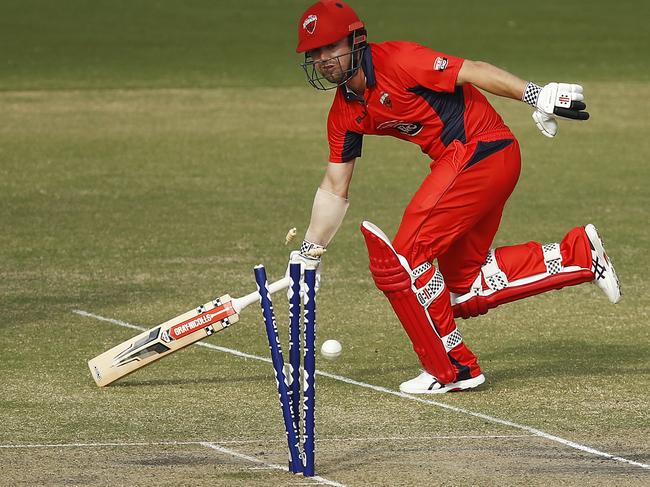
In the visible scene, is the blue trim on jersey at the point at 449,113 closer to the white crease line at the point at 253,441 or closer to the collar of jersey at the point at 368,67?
the collar of jersey at the point at 368,67

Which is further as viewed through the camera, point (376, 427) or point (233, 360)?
point (233, 360)

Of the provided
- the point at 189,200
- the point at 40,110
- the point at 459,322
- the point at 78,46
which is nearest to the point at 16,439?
the point at 459,322

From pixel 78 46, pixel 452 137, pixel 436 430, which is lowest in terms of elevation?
pixel 436 430

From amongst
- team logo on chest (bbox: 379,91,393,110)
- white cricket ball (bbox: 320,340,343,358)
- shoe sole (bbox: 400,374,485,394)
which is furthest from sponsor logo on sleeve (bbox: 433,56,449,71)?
white cricket ball (bbox: 320,340,343,358)

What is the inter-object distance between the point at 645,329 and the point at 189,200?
6087mm

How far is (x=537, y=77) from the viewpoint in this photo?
22281 mm

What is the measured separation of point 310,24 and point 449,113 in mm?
819

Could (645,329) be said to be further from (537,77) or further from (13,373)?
(537,77)

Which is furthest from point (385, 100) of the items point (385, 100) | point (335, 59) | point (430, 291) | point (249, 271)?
point (249, 271)

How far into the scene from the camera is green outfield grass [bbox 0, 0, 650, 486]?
20.7ft

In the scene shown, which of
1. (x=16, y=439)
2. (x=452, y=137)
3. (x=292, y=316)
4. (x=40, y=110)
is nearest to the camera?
(x=292, y=316)

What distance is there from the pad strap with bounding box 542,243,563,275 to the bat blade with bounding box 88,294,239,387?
158cm

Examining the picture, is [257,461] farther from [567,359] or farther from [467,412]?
[567,359]

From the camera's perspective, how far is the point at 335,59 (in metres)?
7.23
